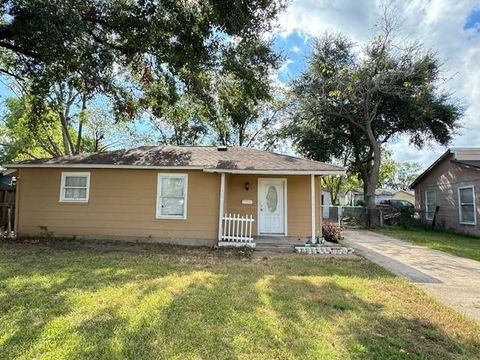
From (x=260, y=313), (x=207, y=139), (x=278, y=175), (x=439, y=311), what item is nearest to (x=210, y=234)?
(x=278, y=175)

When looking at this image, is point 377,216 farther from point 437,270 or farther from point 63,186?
point 63,186

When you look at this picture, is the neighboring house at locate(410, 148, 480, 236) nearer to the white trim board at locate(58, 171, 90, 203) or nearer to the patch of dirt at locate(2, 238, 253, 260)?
the patch of dirt at locate(2, 238, 253, 260)

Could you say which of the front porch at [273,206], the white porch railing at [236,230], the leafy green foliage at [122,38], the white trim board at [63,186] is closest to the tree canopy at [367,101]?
the leafy green foliage at [122,38]

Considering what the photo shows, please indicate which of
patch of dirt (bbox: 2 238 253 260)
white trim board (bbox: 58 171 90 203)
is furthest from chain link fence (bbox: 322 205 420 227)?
white trim board (bbox: 58 171 90 203)

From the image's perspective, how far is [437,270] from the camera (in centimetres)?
788

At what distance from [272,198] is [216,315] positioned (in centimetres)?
735

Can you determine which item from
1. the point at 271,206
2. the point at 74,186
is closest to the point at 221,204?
the point at 271,206

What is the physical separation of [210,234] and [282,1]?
7.94 meters

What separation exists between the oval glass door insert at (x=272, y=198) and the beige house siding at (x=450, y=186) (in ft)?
34.9

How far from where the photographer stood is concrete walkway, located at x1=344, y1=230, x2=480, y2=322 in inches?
222

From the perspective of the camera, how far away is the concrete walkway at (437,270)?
5.63 metres

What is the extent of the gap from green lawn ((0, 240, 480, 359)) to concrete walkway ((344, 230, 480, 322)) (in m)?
0.46

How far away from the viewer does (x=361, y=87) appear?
64.2 feet

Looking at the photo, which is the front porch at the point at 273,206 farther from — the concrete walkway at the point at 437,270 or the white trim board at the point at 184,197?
the concrete walkway at the point at 437,270
